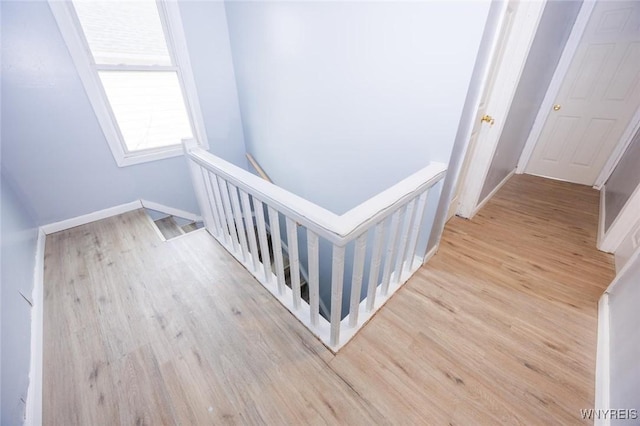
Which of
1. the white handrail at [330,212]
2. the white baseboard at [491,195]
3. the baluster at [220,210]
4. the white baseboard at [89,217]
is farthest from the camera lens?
the white baseboard at [491,195]

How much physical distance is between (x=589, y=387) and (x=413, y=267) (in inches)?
35.7

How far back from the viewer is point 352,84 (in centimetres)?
164

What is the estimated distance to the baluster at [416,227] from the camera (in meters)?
1.39

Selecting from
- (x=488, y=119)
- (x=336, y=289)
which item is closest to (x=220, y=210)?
(x=336, y=289)

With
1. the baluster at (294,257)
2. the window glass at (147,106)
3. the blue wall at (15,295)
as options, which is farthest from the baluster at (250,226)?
the window glass at (147,106)

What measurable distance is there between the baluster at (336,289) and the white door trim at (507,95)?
5.86ft

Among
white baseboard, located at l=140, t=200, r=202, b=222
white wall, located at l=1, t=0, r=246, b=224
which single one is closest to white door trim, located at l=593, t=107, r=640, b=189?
white wall, located at l=1, t=0, r=246, b=224

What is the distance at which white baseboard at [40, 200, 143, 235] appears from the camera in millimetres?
2115

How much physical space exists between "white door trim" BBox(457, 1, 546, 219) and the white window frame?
9.12 feet

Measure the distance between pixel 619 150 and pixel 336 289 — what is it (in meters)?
3.66

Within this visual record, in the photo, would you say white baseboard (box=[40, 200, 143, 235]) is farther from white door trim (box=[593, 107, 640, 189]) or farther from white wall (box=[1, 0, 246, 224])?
white door trim (box=[593, 107, 640, 189])

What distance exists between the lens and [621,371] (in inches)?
38.8

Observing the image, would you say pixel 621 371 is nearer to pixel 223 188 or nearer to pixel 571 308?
pixel 571 308

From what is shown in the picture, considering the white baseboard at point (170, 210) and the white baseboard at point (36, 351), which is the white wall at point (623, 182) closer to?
the white baseboard at point (36, 351)
